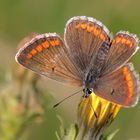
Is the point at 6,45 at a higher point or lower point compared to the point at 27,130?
higher

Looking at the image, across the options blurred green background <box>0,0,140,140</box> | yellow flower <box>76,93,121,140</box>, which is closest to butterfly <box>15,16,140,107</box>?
yellow flower <box>76,93,121,140</box>

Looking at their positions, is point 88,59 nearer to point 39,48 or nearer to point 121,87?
point 39,48

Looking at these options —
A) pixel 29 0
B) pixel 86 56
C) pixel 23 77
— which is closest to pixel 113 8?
pixel 29 0

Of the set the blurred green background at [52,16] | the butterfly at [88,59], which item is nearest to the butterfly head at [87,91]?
the butterfly at [88,59]

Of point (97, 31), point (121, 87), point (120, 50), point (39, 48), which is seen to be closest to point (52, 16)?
point (97, 31)

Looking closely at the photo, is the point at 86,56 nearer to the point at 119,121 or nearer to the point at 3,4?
the point at 119,121

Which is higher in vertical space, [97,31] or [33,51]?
[97,31]
